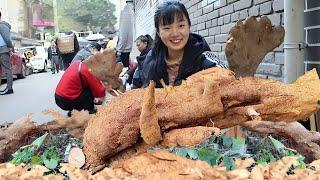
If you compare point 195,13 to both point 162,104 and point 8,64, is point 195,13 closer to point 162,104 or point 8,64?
point 8,64

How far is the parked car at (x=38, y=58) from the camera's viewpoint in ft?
97.1

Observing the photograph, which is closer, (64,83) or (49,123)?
(49,123)

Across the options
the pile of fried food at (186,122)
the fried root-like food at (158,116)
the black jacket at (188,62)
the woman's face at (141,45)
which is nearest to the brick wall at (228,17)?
the woman's face at (141,45)

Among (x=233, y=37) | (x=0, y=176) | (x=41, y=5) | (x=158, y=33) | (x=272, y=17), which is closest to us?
(x=0, y=176)

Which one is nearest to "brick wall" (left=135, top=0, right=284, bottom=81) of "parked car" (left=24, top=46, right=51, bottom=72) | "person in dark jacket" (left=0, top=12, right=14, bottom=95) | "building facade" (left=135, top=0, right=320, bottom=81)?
"building facade" (left=135, top=0, right=320, bottom=81)

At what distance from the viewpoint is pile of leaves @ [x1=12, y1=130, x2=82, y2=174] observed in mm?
1867

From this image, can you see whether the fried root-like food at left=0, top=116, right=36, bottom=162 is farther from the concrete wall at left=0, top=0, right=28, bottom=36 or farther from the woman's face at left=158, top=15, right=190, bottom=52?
the concrete wall at left=0, top=0, right=28, bottom=36

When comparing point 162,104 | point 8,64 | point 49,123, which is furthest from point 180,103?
point 8,64

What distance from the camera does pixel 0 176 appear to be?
1742 mm

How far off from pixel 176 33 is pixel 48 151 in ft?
3.83

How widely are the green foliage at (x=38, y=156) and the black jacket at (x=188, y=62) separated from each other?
0.96 metres

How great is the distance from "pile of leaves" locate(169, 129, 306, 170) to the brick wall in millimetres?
2738

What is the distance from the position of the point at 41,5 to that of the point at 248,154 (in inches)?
2658

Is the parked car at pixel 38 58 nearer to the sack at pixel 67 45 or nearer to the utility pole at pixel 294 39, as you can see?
the sack at pixel 67 45
